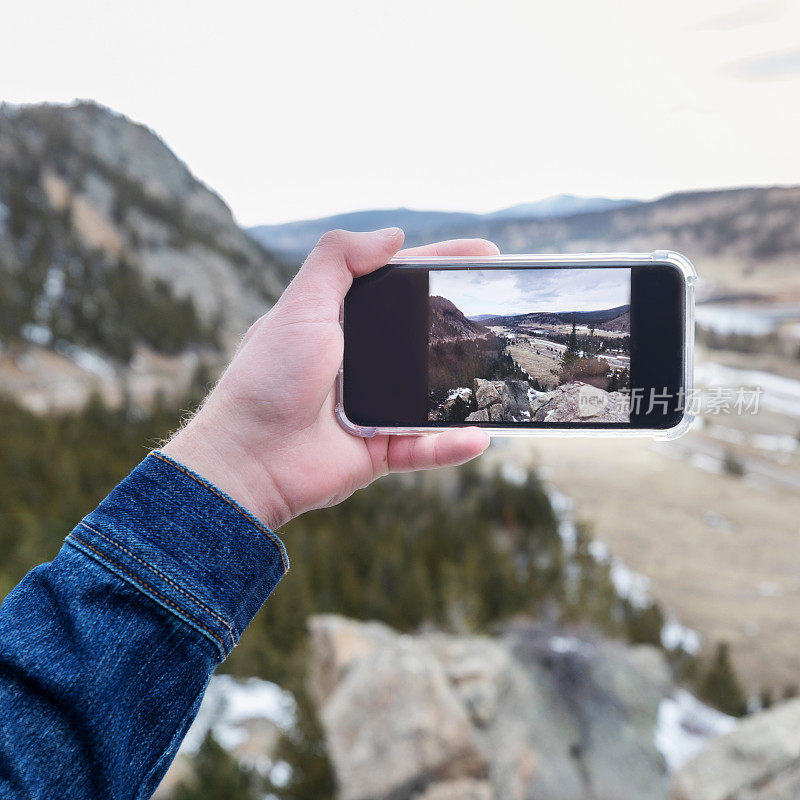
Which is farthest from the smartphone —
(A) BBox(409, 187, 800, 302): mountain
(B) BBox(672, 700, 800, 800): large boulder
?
(A) BBox(409, 187, 800, 302): mountain

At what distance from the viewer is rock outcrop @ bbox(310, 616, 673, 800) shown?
1.11 m

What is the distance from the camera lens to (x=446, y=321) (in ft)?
1.70

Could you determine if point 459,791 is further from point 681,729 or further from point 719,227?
point 719,227

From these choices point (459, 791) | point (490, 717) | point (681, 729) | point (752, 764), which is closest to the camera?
point (752, 764)

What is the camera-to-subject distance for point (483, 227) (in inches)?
146

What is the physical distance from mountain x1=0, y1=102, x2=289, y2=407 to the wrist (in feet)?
12.7

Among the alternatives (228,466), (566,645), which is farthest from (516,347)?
(566,645)

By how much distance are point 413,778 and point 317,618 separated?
0.59 meters

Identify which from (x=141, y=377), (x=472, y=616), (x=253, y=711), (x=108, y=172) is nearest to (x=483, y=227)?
(x=472, y=616)

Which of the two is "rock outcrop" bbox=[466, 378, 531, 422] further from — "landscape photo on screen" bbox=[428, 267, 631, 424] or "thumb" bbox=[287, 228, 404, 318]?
"thumb" bbox=[287, 228, 404, 318]

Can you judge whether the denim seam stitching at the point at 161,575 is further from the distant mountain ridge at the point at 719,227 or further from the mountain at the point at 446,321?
the distant mountain ridge at the point at 719,227

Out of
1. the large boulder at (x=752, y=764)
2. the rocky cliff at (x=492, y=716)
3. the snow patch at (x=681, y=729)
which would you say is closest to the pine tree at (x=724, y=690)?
the snow patch at (x=681, y=729)

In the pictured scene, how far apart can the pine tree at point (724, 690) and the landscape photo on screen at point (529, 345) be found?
177cm

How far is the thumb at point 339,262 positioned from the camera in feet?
1.51
